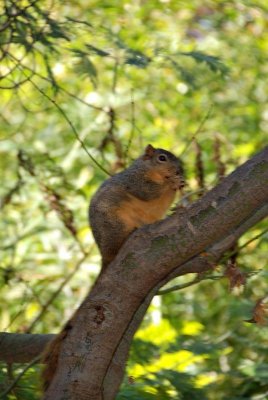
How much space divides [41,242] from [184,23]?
5.92 ft

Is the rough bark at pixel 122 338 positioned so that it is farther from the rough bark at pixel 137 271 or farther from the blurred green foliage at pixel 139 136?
the blurred green foliage at pixel 139 136

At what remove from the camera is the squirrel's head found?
3059 millimetres

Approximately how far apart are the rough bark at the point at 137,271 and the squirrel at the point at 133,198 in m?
0.37

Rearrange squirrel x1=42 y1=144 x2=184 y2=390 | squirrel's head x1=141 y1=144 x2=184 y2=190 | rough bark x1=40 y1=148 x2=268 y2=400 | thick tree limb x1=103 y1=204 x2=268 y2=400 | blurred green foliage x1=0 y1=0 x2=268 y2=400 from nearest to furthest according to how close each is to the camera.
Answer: rough bark x1=40 y1=148 x2=268 y2=400 < thick tree limb x1=103 y1=204 x2=268 y2=400 < squirrel x1=42 y1=144 x2=184 y2=390 < squirrel's head x1=141 y1=144 x2=184 y2=190 < blurred green foliage x1=0 y1=0 x2=268 y2=400

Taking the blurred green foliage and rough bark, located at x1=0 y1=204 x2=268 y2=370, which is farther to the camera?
the blurred green foliage

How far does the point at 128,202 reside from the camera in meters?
2.79

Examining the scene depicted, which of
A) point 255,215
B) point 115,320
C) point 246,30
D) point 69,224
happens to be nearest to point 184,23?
point 246,30

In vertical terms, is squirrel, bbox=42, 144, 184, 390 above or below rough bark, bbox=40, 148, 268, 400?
above

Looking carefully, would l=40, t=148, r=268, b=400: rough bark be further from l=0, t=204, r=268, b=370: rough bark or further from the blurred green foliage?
the blurred green foliage

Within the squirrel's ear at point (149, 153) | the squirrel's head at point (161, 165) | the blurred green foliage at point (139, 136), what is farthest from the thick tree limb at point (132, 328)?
the blurred green foliage at point (139, 136)

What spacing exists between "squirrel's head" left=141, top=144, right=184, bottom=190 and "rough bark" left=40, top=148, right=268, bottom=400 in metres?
0.82

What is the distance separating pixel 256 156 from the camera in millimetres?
2084

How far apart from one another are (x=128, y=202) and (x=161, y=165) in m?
0.38

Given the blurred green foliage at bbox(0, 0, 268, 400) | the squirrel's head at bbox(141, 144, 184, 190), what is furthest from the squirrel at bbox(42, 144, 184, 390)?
the blurred green foliage at bbox(0, 0, 268, 400)
